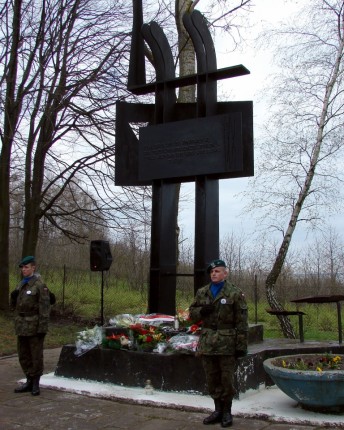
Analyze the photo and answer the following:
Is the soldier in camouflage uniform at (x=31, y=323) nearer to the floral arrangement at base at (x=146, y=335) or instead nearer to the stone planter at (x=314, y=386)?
the floral arrangement at base at (x=146, y=335)

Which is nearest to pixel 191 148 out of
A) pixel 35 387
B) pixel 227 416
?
pixel 35 387

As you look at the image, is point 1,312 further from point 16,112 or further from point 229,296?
point 229,296

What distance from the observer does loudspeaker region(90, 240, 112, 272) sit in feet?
32.3

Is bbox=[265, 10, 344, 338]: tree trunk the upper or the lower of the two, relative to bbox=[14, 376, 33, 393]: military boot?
upper

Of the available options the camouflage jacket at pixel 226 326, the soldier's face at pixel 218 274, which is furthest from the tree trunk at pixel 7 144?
the camouflage jacket at pixel 226 326

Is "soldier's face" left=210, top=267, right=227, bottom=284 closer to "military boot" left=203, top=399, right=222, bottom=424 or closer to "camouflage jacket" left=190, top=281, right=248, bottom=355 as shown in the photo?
"camouflage jacket" left=190, top=281, right=248, bottom=355

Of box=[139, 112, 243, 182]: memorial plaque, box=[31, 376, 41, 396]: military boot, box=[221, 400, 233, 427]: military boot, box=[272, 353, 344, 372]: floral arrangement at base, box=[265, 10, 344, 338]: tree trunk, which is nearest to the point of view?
box=[221, 400, 233, 427]: military boot

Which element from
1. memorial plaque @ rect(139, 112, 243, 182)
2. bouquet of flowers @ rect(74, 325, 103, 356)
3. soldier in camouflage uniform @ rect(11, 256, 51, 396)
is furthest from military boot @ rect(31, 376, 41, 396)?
memorial plaque @ rect(139, 112, 243, 182)

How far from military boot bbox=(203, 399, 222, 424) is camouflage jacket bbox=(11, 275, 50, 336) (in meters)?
2.62

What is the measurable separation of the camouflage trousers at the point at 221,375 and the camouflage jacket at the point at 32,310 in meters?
2.49

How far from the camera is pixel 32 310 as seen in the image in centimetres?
708

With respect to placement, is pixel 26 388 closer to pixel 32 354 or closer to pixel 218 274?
pixel 32 354

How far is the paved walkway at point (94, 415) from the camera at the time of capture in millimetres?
5480

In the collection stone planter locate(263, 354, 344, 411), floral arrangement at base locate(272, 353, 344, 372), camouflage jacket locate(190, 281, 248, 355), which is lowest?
stone planter locate(263, 354, 344, 411)
